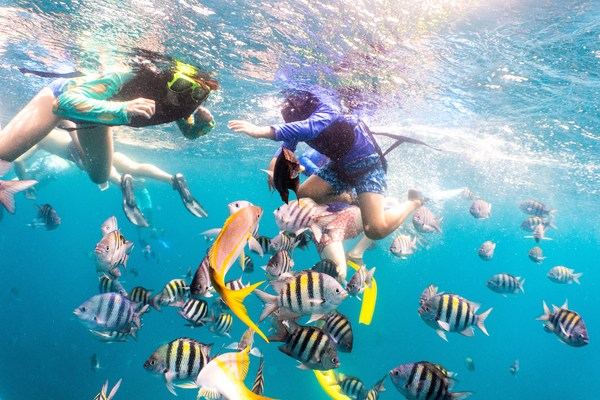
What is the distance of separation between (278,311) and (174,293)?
2547 mm

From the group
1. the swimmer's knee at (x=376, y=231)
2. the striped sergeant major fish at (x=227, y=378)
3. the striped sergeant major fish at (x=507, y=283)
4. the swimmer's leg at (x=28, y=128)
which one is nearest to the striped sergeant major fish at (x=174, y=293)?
the swimmer's leg at (x=28, y=128)

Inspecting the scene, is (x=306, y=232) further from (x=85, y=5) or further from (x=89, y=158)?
(x=85, y=5)

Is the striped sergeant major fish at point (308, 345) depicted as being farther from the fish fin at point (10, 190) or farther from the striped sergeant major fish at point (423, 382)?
the fish fin at point (10, 190)

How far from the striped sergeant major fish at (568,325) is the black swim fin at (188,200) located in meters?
5.95

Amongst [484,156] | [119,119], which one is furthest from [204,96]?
[484,156]

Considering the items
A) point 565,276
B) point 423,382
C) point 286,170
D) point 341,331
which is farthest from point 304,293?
point 565,276

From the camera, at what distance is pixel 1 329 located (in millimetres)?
31172

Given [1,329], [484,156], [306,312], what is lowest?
[1,329]

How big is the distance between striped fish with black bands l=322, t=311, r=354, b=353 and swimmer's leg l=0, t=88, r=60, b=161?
5.54m

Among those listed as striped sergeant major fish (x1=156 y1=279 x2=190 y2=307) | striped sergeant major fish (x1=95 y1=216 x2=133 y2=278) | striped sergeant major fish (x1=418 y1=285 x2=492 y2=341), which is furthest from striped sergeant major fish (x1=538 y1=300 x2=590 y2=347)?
striped sergeant major fish (x1=95 y1=216 x2=133 y2=278)

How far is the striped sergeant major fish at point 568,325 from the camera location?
604cm

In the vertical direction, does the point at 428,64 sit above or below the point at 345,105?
above

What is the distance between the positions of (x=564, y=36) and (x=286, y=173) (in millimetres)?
10523

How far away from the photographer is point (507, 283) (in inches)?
339
